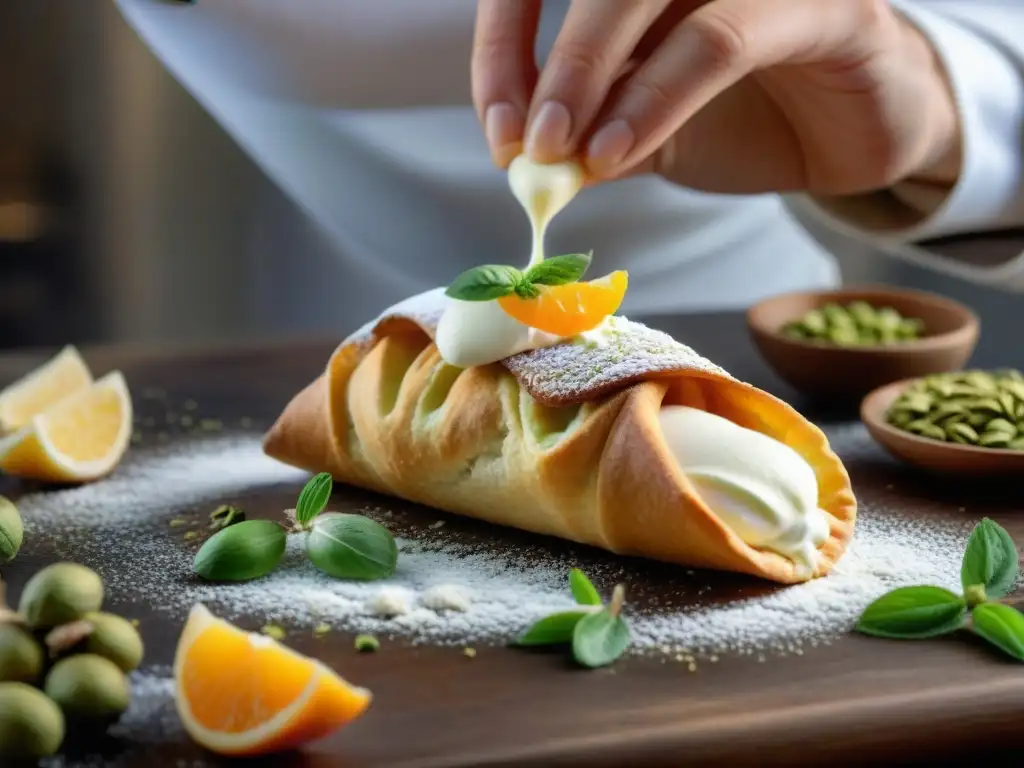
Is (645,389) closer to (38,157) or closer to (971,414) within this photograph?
(971,414)

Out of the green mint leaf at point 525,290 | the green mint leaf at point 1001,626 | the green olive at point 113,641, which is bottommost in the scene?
the green mint leaf at point 1001,626

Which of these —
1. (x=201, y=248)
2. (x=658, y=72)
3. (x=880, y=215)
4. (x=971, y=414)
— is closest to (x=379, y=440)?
(x=658, y=72)

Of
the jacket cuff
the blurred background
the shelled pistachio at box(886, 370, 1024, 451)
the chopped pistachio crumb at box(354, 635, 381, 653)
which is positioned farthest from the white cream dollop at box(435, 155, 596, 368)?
the blurred background

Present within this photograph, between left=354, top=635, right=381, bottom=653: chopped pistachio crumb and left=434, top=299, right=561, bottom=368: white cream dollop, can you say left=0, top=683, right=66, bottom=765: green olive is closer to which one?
left=354, top=635, right=381, bottom=653: chopped pistachio crumb

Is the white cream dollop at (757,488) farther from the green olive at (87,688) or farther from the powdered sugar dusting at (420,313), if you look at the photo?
the green olive at (87,688)

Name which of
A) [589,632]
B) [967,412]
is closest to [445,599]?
[589,632]

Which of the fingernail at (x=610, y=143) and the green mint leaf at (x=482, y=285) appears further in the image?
the fingernail at (x=610, y=143)

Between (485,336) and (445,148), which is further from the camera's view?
(445,148)

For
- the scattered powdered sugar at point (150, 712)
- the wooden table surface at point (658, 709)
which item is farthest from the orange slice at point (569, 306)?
the scattered powdered sugar at point (150, 712)

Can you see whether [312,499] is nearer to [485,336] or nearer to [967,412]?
[485,336]
